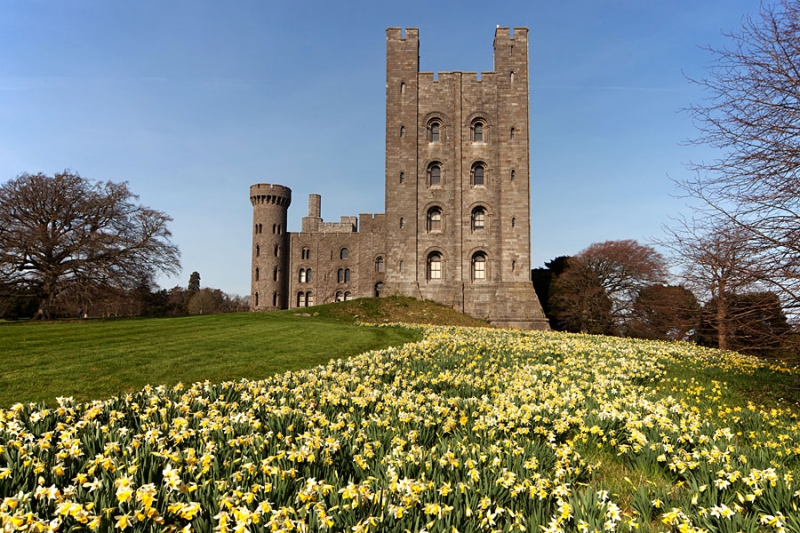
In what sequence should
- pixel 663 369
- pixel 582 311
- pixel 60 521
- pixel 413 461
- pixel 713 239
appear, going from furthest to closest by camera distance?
pixel 582 311 → pixel 663 369 → pixel 713 239 → pixel 413 461 → pixel 60 521

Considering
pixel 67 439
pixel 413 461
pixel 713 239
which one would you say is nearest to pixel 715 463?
pixel 413 461

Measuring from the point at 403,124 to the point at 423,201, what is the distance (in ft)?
18.4

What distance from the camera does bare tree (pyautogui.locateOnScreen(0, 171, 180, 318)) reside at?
26.6 metres

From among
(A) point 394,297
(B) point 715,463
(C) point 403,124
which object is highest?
(C) point 403,124

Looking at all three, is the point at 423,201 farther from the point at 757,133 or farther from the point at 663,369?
the point at 757,133

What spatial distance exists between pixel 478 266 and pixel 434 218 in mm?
4575

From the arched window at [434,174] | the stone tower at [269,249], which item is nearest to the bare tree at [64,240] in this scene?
the arched window at [434,174]

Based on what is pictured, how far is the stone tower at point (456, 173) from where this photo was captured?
33.0 meters

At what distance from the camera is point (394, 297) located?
3189 cm

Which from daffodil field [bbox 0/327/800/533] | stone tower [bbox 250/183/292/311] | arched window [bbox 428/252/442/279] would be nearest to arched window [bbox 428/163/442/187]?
arched window [bbox 428/252/442/279]

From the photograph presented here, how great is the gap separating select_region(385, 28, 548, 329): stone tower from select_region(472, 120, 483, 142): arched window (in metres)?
0.07

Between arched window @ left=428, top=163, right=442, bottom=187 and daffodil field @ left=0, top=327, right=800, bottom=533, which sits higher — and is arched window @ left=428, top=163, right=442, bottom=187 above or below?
above

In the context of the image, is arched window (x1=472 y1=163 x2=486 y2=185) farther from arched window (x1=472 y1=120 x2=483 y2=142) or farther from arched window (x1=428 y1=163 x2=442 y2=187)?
arched window (x1=428 y1=163 x2=442 y2=187)

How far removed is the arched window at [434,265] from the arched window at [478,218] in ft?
10.5
